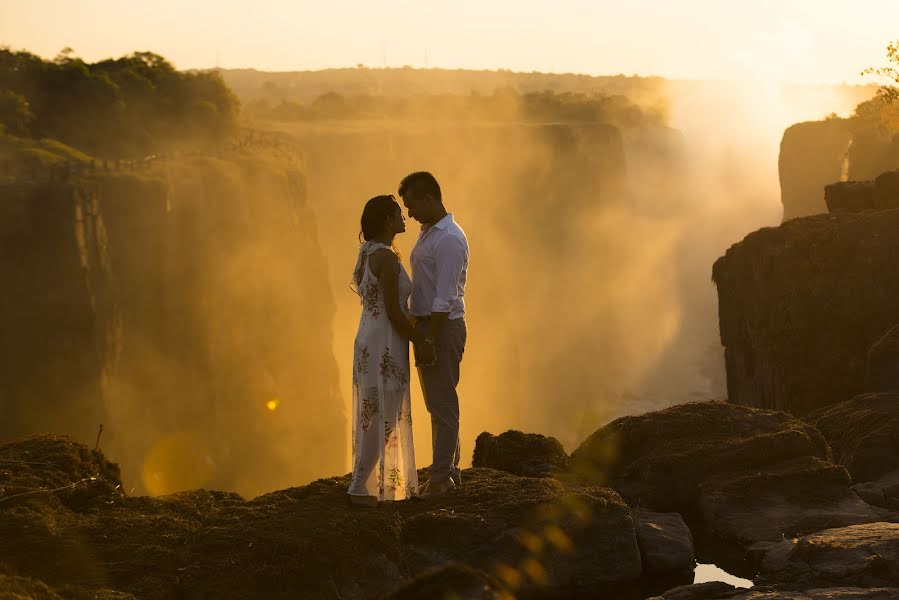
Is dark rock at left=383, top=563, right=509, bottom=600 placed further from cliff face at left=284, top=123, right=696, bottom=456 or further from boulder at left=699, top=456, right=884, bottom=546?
cliff face at left=284, top=123, right=696, bottom=456

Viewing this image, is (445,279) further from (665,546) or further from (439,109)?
(439,109)

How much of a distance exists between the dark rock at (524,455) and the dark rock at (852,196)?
11513 millimetres

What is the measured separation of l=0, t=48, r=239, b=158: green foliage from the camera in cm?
4591

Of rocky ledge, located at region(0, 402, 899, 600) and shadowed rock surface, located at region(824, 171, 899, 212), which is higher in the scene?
shadowed rock surface, located at region(824, 171, 899, 212)

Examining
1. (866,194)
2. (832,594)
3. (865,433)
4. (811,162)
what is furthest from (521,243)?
(832,594)

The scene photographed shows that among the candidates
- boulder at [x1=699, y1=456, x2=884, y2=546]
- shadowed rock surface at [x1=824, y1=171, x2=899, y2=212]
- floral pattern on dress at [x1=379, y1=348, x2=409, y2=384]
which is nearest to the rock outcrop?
boulder at [x1=699, y1=456, x2=884, y2=546]

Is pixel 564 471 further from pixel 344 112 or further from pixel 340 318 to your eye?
pixel 344 112

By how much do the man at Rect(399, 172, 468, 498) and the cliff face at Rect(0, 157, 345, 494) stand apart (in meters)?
24.9

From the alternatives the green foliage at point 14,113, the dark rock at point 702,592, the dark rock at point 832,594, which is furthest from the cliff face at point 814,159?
the dark rock at point 832,594

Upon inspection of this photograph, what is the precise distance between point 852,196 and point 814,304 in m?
4.00

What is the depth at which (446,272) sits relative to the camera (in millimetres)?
8117

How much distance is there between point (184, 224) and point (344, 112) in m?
57.7

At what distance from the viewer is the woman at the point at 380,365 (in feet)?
26.9

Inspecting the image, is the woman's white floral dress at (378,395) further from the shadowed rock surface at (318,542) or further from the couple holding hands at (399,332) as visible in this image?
the shadowed rock surface at (318,542)
